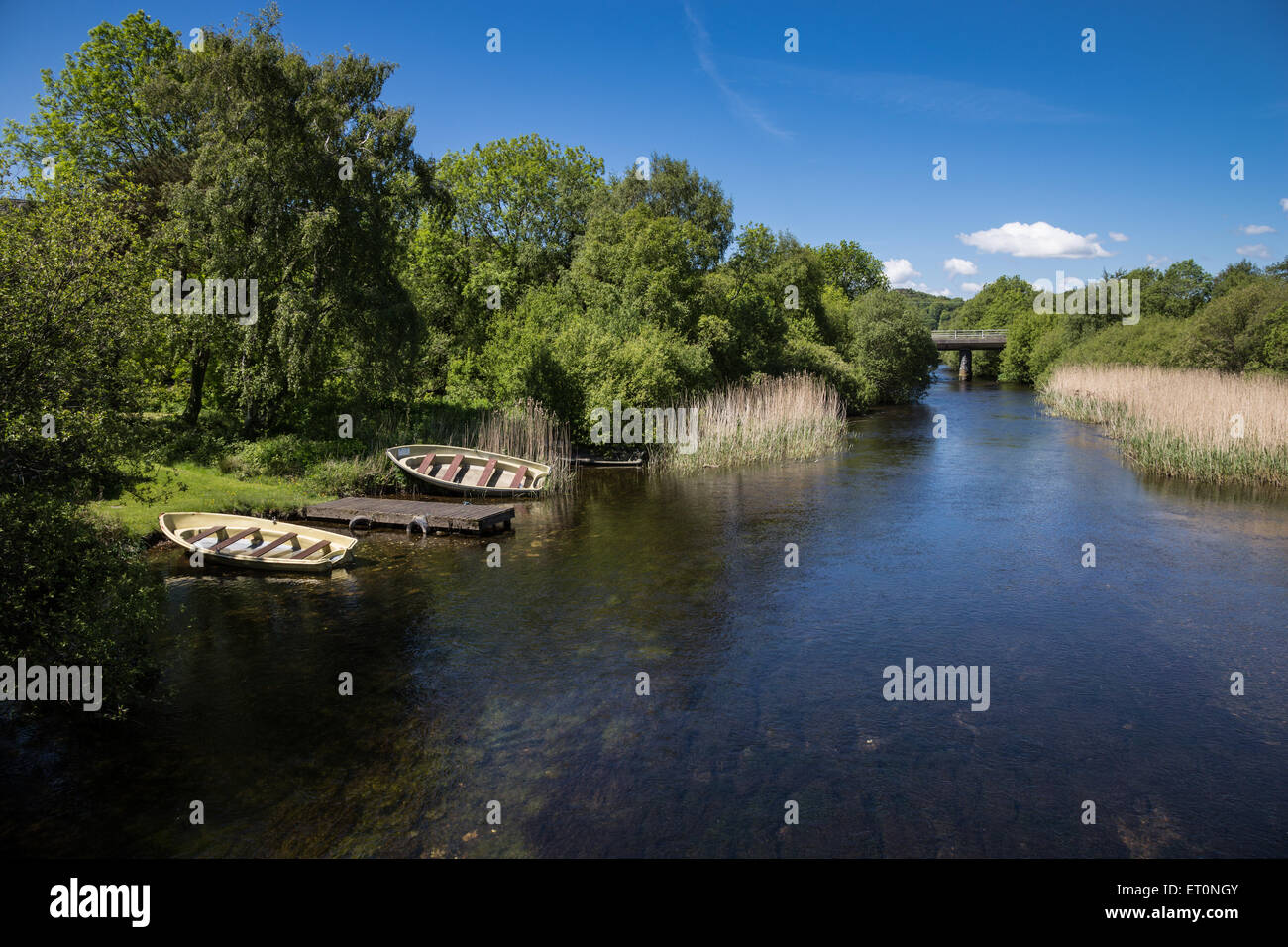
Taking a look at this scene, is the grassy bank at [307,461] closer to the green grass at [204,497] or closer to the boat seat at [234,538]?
the green grass at [204,497]

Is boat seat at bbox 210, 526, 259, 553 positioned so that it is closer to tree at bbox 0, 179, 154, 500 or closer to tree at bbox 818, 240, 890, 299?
tree at bbox 0, 179, 154, 500

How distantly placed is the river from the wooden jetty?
0.70m

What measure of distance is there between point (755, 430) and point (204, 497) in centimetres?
2053

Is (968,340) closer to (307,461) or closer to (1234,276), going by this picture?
(1234,276)

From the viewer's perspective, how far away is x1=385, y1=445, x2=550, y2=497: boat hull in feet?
79.3

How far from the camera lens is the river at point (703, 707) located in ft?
26.6

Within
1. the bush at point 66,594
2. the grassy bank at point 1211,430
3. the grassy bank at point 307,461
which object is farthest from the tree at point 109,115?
the grassy bank at point 1211,430

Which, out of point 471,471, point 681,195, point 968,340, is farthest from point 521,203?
point 968,340

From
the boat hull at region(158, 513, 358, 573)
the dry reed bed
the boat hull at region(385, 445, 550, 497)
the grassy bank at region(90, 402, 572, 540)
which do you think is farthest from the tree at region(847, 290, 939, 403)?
the boat hull at region(158, 513, 358, 573)

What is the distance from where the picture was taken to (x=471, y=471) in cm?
2502

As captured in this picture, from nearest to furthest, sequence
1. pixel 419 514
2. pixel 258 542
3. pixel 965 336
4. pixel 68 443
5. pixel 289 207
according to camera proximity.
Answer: pixel 68 443
pixel 258 542
pixel 419 514
pixel 289 207
pixel 965 336

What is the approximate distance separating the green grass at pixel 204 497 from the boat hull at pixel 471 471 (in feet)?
8.56

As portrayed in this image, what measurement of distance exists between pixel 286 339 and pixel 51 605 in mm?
15760

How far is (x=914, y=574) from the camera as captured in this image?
55.1 feet
